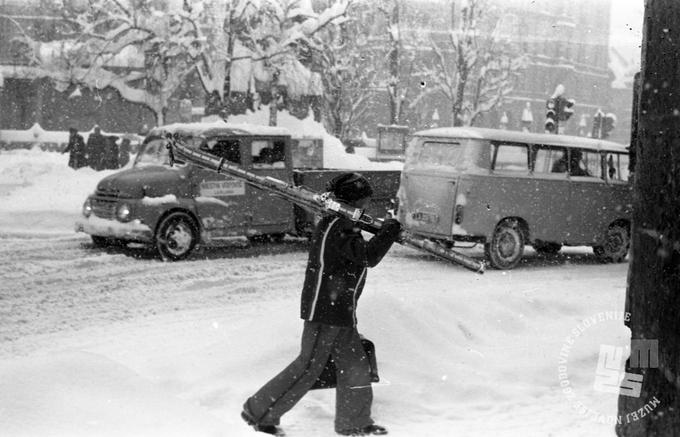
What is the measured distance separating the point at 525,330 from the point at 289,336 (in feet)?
8.15

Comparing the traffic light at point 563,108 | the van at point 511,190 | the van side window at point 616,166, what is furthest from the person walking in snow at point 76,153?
the van side window at point 616,166

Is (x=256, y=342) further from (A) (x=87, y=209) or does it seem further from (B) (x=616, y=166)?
(B) (x=616, y=166)

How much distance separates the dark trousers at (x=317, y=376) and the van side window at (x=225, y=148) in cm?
784

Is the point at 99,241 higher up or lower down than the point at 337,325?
lower down

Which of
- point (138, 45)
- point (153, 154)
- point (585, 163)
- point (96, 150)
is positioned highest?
point (138, 45)

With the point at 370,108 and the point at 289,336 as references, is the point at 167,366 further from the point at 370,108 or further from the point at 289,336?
the point at 370,108

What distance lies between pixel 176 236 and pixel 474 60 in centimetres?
3571

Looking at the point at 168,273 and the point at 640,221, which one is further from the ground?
the point at 640,221

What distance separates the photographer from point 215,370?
6.31 meters

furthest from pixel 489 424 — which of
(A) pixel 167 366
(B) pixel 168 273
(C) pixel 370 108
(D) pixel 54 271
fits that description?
(C) pixel 370 108

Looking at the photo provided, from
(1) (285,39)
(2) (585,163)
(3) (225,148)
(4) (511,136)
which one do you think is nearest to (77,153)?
(1) (285,39)

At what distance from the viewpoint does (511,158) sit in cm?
1283

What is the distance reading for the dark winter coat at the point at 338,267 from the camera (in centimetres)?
493

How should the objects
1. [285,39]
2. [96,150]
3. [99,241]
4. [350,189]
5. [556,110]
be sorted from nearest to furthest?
1. [350,189]
2. [99,241]
3. [556,110]
4. [96,150]
5. [285,39]
